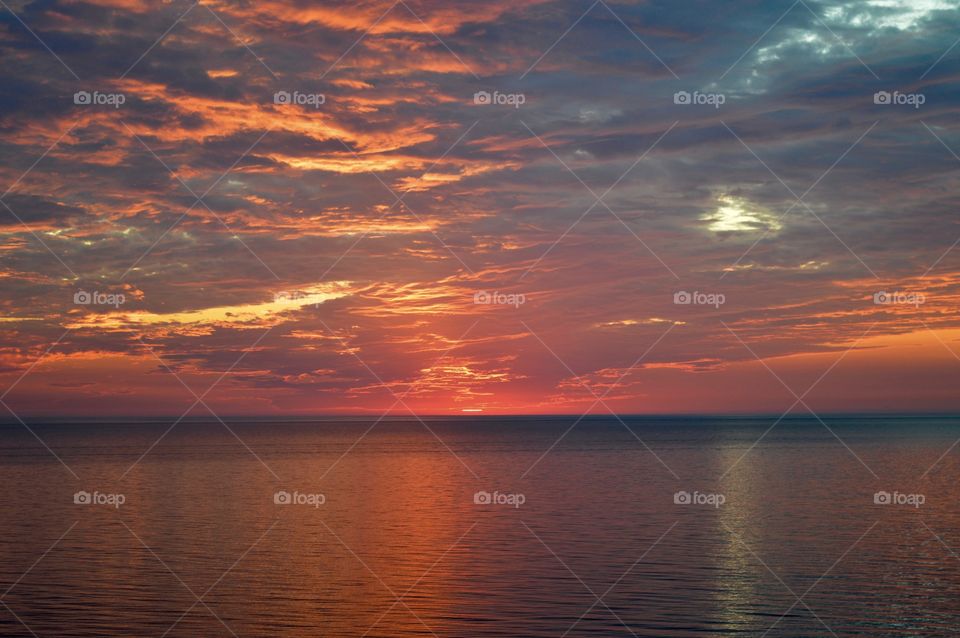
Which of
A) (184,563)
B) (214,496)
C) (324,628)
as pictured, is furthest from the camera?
(214,496)

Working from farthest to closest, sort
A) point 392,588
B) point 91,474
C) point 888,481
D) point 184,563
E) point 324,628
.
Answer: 1. point 91,474
2. point 888,481
3. point 184,563
4. point 392,588
5. point 324,628

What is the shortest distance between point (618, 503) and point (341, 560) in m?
32.1

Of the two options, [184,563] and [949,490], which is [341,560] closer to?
[184,563]

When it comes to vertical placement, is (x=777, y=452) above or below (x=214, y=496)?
above

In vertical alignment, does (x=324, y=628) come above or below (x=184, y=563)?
below

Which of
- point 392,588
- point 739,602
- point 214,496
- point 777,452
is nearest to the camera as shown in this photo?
point 739,602

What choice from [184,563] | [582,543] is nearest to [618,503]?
[582,543]

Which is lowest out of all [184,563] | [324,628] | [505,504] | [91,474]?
[324,628]

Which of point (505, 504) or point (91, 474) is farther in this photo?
point (91, 474)

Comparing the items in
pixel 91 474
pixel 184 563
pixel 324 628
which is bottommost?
pixel 324 628

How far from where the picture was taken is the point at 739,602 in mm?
36094

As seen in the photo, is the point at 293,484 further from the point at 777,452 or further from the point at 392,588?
the point at 777,452

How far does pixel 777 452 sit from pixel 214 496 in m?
109

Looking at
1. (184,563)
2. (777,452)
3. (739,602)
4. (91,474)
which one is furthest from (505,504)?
(777,452)
